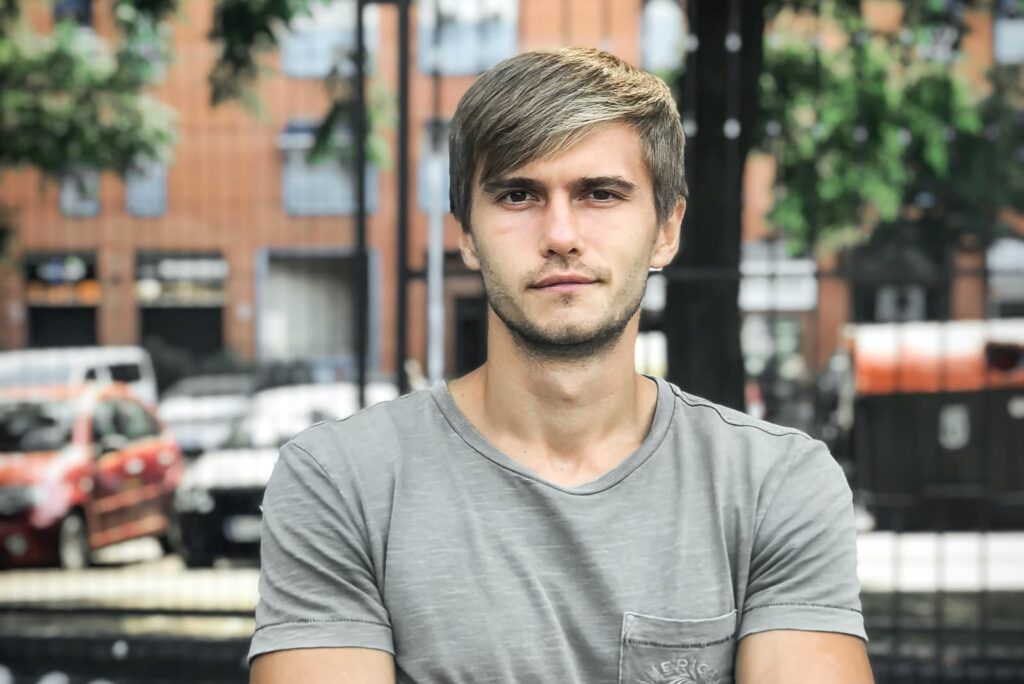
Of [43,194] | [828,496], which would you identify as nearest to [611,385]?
[828,496]

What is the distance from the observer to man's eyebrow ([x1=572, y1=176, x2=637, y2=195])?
1808 millimetres

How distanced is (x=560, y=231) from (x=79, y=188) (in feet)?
23.0

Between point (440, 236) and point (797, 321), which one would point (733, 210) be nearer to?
point (440, 236)

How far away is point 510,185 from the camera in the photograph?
1.83 meters

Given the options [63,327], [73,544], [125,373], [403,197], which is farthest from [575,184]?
[63,327]

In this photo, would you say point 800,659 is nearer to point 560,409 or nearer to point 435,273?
point 560,409

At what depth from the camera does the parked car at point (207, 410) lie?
851 cm

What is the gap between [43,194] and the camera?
317 inches

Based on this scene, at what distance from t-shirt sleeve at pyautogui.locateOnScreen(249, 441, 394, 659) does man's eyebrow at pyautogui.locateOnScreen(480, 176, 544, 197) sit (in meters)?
0.46

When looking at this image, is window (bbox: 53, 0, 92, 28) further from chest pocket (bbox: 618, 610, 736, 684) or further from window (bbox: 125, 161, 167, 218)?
chest pocket (bbox: 618, 610, 736, 684)

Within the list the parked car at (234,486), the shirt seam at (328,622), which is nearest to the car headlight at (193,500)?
the parked car at (234,486)

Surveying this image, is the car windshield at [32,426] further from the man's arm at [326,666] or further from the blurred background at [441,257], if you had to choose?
the man's arm at [326,666]

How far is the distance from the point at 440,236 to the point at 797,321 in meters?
4.57

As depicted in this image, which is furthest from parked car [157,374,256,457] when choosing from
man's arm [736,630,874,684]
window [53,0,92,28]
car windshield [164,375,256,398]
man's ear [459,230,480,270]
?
man's arm [736,630,874,684]
